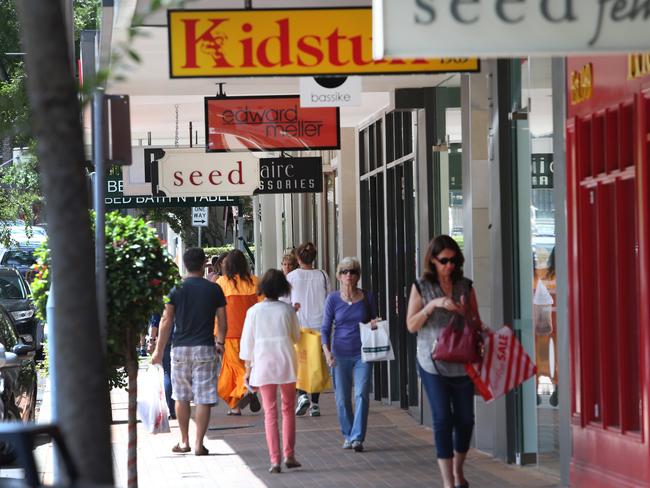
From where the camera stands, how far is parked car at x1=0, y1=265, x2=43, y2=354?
2519 centimetres

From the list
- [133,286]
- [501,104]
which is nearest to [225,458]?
[133,286]

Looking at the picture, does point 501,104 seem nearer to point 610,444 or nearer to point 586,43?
point 610,444

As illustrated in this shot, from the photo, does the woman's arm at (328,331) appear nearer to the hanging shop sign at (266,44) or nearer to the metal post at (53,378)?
the metal post at (53,378)

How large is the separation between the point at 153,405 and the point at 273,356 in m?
1.17

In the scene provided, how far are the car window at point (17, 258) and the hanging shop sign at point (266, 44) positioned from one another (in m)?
31.4

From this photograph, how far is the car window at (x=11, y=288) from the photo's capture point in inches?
1070

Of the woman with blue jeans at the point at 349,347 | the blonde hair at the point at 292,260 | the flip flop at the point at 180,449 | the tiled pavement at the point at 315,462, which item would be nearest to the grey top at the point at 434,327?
the tiled pavement at the point at 315,462

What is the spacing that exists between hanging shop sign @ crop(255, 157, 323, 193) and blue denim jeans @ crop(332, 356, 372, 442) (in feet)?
20.7

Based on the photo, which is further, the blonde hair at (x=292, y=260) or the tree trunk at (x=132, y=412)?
the blonde hair at (x=292, y=260)

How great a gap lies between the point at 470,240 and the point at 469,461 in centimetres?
194

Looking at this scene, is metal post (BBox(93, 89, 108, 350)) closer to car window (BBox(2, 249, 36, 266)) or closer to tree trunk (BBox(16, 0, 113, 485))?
tree trunk (BBox(16, 0, 113, 485))

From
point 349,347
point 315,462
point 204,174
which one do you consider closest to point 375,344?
point 349,347

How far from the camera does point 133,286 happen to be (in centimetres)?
972

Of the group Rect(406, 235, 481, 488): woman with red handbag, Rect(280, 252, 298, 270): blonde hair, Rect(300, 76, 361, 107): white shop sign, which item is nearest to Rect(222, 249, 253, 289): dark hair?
Rect(280, 252, 298, 270): blonde hair
